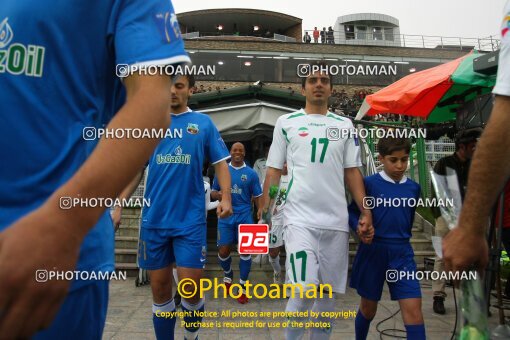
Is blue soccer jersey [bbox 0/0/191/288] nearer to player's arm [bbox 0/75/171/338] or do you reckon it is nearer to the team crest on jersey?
player's arm [bbox 0/75/171/338]

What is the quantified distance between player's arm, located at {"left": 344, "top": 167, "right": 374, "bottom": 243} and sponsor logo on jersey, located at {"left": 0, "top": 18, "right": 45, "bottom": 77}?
3036mm

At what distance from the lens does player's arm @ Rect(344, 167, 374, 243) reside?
3.52 metres

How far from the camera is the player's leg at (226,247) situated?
6.65 meters

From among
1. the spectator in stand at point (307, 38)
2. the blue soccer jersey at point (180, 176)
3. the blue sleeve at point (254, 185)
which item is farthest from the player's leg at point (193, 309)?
the spectator in stand at point (307, 38)

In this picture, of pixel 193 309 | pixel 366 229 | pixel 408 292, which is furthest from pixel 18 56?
pixel 408 292

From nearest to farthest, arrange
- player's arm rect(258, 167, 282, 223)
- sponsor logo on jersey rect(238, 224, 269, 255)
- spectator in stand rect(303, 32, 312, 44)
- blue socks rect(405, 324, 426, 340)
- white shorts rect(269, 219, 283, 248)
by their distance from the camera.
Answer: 1. blue socks rect(405, 324, 426, 340)
2. player's arm rect(258, 167, 282, 223)
3. sponsor logo on jersey rect(238, 224, 269, 255)
4. white shorts rect(269, 219, 283, 248)
5. spectator in stand rect(303, 32, 312, 44)

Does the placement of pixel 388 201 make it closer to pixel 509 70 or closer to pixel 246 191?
pixel 509 70

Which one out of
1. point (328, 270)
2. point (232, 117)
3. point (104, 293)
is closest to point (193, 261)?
point (328, 270)

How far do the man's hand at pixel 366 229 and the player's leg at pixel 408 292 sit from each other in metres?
0.31

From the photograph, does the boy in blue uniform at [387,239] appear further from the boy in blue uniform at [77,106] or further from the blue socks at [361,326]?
the boy in blue uniform at [77,106]

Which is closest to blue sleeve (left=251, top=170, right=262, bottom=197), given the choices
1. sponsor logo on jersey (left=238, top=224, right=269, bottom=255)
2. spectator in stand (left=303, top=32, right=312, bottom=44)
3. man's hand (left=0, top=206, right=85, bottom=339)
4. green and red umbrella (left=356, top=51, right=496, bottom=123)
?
sponsor logo on jersey (left=238, top=224, right=269, bottom=255)

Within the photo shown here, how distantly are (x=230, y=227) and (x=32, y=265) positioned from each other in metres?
6.24

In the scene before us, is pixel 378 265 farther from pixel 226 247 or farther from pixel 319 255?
pixel 226 247

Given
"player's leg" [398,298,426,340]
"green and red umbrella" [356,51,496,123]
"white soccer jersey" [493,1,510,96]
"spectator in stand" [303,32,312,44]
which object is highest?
"spectator in stand" [303,32,312,44]
